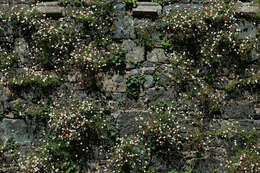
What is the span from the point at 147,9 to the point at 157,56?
2.56ft

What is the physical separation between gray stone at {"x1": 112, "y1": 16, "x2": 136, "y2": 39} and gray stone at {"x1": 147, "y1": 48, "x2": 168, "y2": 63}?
410mm

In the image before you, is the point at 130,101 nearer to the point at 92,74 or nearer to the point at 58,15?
the point at 92,74

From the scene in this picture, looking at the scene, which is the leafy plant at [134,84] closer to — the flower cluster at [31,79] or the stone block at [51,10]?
the flower cluster at [31,79]

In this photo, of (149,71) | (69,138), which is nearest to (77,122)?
(69,138)

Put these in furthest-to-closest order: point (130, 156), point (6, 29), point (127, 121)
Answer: point (6, 29), point (127, 121), point (130, 156)

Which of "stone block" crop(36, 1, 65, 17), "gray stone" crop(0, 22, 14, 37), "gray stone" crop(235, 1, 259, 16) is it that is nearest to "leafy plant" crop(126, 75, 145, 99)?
"stone block" crop(36, 1, 65, 17)

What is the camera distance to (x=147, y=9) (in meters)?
5.11

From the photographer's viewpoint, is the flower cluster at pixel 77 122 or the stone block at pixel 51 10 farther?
the stone block at pixel 51 10

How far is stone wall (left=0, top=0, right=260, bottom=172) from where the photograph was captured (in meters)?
5.09

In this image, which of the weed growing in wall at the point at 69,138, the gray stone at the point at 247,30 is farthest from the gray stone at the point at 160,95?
the gray stone at the point at 247,30

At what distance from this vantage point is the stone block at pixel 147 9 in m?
5.10

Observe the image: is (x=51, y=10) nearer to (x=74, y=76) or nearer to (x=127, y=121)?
(x=74, y=76)

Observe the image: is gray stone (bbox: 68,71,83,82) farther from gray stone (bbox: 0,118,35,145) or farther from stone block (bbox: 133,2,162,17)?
stone block (bbox: 133,2,162,17)

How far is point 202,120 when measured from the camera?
5.09 metres
